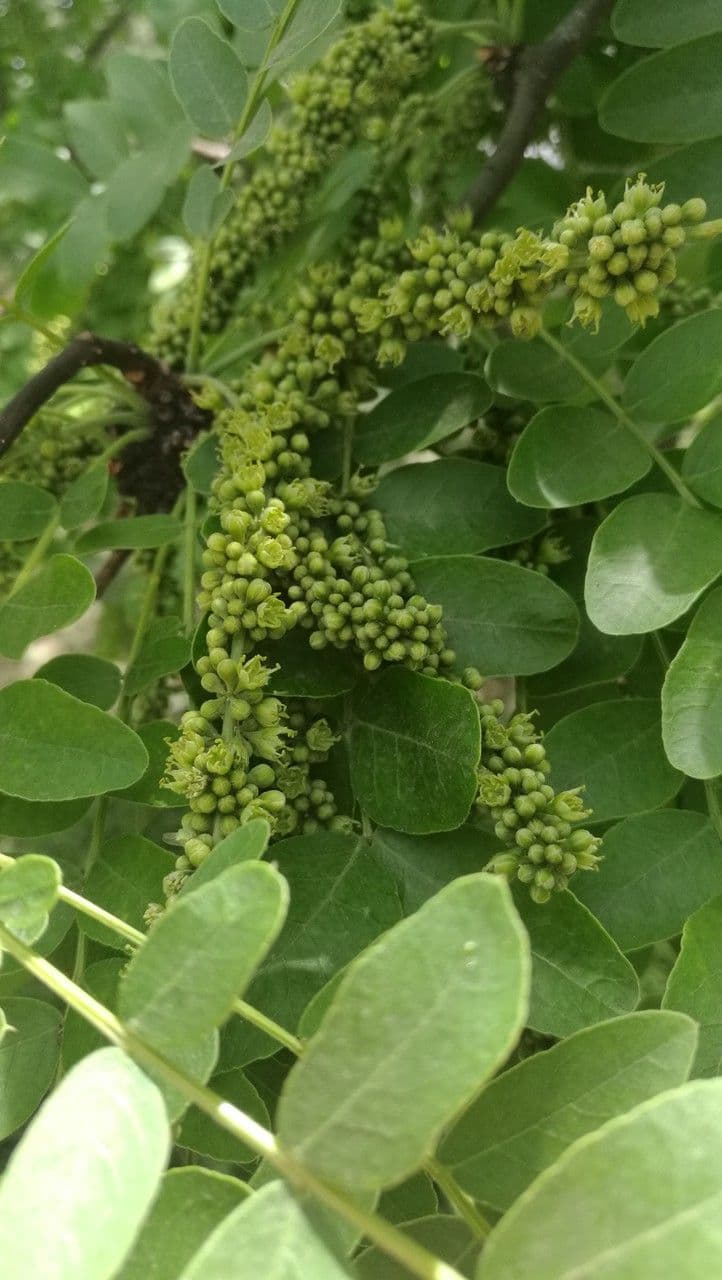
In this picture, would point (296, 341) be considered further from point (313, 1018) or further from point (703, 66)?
point (313, 1018)

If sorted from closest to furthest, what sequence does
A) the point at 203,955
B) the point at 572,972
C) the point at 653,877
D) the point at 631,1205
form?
the point at 631,1205, the point at 203,955, the point at 572,972, the point at 653,877

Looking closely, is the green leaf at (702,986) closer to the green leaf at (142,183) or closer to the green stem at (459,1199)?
the green stem at (459,1199)

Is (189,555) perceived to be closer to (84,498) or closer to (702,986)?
(84,498)

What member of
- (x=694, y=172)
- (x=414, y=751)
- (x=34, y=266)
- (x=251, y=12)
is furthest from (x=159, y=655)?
(x=694, y=172)

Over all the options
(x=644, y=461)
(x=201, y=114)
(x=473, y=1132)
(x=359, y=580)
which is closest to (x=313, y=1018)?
(x=473, y=1132)

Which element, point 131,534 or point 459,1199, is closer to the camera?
point 459,1199
